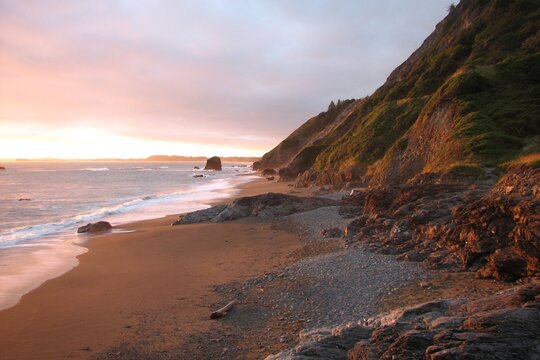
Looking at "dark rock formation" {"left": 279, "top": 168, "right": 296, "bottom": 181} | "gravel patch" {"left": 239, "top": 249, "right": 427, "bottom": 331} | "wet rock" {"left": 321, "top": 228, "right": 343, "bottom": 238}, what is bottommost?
"gravel patch" {"left": 239, "top": 249, "right": 427, "bottom": 331}

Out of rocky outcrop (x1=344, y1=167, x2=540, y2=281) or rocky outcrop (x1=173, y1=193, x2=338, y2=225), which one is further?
rocky outcrop (x1=173, y1=193, x2=338, y2=225)

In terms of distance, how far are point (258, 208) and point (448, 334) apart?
63.0 feet

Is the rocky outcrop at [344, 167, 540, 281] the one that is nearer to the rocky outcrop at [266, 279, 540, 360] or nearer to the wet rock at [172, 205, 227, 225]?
the rocky outcrop at [266, 279, 540, 360]

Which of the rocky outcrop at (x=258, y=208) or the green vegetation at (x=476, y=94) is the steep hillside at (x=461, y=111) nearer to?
the green vegetation at (x=476, y=94)

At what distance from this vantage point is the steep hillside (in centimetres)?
2431

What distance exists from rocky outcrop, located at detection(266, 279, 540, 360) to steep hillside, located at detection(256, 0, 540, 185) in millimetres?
15245

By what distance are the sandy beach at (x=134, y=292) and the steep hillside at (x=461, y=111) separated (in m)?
11.5

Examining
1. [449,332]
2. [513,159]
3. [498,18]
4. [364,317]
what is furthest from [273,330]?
[498,18]

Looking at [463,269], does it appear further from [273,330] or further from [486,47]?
[486,47]

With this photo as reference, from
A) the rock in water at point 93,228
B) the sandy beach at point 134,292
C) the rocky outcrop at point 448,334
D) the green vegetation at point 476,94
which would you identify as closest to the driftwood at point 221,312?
the sandy beach at point 134,292

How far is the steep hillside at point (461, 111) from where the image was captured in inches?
957

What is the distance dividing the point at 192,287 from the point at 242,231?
8.48m

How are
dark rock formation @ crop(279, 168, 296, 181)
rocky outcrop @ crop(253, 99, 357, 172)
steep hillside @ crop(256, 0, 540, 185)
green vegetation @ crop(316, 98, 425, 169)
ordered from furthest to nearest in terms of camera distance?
rocky outcrop @ crop(253, 99, 357, 172) < dark rock formation @ crop(279, 168, 296, 181) < green vegetation @ crop(316, 98, 425, 169) < steep hillside @ crop(256, 0, 540, 185)

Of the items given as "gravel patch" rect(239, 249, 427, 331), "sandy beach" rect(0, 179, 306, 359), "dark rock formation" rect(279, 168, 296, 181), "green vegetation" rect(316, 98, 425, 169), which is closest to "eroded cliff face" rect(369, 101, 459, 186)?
"green vegetation" rect(316, 98, 425, 169)
